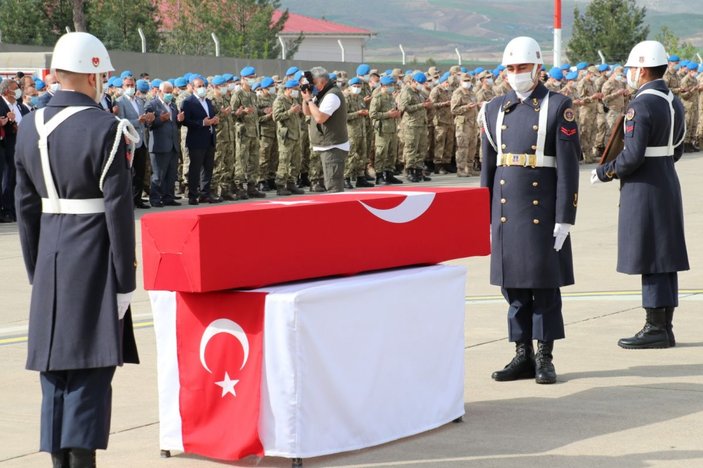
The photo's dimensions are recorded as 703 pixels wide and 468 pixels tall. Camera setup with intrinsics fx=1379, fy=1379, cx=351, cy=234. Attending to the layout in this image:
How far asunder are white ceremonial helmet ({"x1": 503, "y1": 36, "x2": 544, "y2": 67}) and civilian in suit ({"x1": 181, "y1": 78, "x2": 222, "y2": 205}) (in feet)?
41.0

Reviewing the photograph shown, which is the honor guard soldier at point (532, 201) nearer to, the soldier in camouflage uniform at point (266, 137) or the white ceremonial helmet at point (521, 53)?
the white ceremonial helmet at point (521, 53)

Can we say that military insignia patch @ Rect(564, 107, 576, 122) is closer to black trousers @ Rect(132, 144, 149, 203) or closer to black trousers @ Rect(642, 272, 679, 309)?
black trousers @ Rect(642, 272, 679, 309)

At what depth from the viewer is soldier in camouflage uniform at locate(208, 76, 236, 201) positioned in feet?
68.3

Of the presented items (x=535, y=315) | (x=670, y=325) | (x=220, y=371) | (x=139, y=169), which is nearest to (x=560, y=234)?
(x=535, y=315)

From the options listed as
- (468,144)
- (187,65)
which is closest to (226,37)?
(187,65)

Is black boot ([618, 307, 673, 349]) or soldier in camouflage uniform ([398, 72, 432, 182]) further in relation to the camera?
soldier in camouflage uniform ([398, 72, 432, 182])

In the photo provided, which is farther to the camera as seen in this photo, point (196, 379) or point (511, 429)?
point (511, 429)

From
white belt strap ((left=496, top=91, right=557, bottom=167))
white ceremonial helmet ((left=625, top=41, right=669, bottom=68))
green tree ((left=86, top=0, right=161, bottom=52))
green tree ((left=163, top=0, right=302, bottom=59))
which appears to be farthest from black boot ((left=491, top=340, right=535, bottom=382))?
green tree ((left=163, top=0, right=302, bottom=59))

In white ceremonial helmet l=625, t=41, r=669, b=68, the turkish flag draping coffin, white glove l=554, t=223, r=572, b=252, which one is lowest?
white glove l=554, t=223, r=572, b=252

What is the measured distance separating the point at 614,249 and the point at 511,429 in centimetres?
746

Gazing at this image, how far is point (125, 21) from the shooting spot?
5234 centimetres

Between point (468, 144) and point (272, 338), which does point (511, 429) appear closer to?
point (272, 338)

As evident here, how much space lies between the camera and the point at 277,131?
21.8 m

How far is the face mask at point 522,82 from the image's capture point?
25.0 feet
